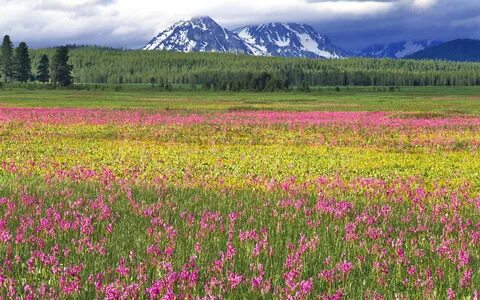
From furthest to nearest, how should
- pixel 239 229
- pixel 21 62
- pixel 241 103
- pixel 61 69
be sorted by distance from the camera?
pixel 21 62 → pixel 61 69 → pixel 241 103 → pixel 239 229

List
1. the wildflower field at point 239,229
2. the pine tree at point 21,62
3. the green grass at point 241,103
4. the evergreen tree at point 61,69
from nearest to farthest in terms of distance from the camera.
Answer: the wildflower field at point 239,229
the green grass at point 241,103
the evergreen tree at point 61,69
the pine tree at point 21,62

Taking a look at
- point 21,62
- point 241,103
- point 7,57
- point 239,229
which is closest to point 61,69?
point 21,62

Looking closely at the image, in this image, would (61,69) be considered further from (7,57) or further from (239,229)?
(239,229)

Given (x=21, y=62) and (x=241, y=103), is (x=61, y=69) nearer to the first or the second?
(x=21, y=62)

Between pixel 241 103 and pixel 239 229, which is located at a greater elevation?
pixel 241 103

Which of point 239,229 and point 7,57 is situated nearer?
point 239,229

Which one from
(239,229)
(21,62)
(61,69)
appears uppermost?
(21,62)

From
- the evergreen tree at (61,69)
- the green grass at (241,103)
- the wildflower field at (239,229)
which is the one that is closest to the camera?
the wildflower field at (239,229)

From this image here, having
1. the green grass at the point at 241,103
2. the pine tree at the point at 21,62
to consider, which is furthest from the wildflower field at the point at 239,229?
the pine tree at the point at 21,62

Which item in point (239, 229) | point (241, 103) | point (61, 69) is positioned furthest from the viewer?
point (61, 69)

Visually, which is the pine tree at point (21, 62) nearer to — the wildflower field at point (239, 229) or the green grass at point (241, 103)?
the green grass at point (241, 103)

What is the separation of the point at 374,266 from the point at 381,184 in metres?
8.95

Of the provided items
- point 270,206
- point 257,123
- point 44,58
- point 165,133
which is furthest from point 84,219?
point 44,58

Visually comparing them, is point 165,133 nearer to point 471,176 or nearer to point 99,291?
point 471,176
